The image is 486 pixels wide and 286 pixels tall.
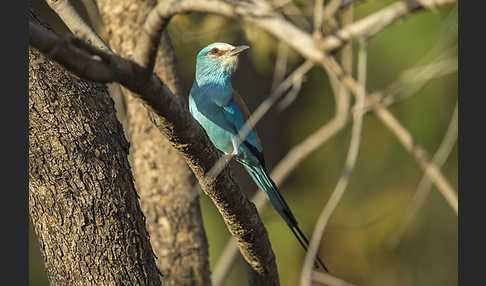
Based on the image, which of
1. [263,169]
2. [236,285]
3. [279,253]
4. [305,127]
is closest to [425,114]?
[305,127]

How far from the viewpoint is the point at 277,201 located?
141 inches

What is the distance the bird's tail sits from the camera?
3.41 metres

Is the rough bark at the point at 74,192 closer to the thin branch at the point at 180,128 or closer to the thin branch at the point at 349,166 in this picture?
the thin branch at the point at 180,128

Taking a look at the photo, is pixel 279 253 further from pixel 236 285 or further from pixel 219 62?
pixel 219 62

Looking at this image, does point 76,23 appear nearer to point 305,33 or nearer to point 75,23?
point 75,23

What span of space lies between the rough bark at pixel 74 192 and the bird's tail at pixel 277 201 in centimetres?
100

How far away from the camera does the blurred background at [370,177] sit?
643 centimetres

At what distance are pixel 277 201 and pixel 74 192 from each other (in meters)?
1.40

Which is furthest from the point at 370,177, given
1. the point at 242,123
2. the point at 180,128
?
the point at 180,128

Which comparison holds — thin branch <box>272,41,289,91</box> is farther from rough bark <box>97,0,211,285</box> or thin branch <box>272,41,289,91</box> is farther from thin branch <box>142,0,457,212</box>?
rough bark <box>97,0,211,285</box>

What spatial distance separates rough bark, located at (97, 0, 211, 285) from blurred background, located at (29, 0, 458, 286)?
2042 millimetres

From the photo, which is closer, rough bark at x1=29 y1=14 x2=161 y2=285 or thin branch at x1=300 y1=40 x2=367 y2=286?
thin branch at x1=300 y1=40 x2=367 y2=286

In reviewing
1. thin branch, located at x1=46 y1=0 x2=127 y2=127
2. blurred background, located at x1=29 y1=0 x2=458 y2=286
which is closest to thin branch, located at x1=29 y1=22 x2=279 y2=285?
thin branch, located at x1=46 y1=0 x2=127 y2=127

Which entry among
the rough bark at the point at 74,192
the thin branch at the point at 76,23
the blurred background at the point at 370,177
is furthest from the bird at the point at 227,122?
the blurred background at the point at 370,177
